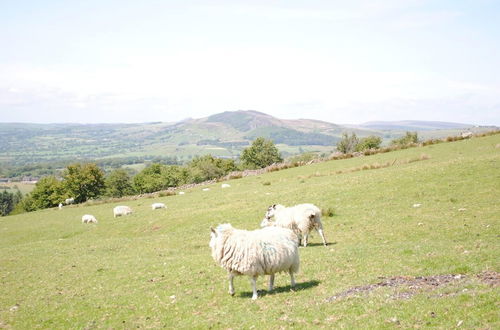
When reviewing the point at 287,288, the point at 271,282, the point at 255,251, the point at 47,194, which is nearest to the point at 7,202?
the point at 47,194

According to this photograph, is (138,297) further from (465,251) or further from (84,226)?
(84,226)

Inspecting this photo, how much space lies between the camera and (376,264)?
15.5 meters

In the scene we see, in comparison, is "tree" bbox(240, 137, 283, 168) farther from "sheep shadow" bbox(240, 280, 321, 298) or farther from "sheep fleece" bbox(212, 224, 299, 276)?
"sheep fleece" bbox(212, 224, 299, 276)

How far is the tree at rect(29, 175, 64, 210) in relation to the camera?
311 ft

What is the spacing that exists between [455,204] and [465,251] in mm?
10632

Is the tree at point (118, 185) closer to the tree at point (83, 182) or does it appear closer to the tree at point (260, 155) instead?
the tree at point (83, 182)

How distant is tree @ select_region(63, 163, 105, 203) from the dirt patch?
86.9 metres

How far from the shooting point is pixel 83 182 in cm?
9069

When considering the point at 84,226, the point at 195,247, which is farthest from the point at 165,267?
the point at 84,226

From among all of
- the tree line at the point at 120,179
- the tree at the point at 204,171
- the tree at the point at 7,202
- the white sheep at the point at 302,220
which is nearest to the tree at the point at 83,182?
the tree line at the point at 120,179

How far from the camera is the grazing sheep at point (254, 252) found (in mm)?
13633

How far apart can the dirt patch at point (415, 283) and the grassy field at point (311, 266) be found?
0.06 meters

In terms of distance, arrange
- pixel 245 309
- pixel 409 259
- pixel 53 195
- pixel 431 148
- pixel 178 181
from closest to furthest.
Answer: pixel 245 309
pixel 409 259
pixel 431 148
pixel 53 195
pixel 178 181

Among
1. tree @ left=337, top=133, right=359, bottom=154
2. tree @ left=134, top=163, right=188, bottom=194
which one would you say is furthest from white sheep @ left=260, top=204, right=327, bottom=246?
tree @ left=337, top=133, right=359, bottom=154
